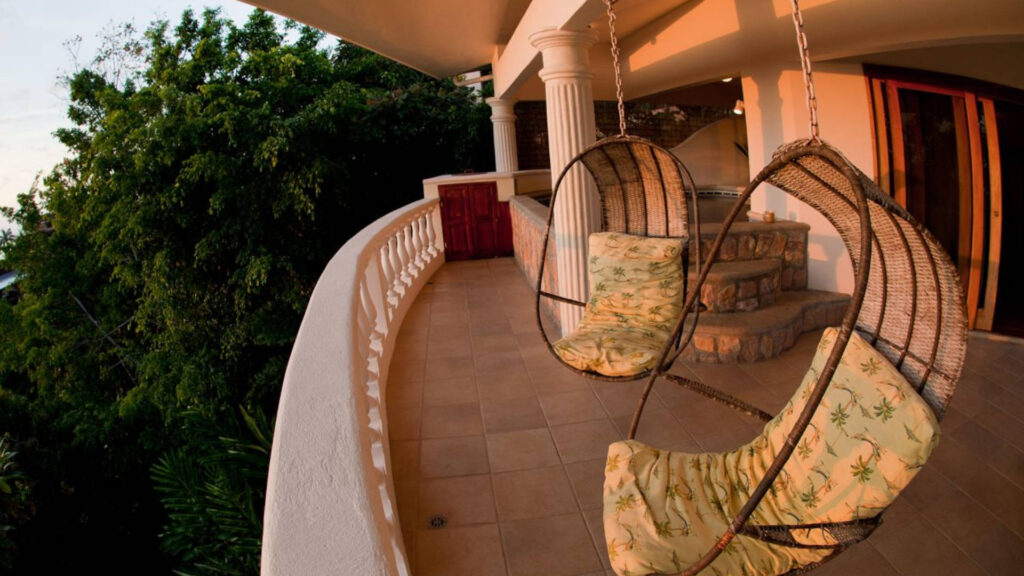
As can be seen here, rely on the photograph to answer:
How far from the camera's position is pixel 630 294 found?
332cm

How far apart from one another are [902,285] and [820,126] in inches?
136

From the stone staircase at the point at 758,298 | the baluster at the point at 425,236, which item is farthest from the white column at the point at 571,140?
the baluster at the point at 425,236

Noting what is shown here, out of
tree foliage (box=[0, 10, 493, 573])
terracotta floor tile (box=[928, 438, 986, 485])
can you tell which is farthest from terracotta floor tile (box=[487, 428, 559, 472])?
tree foliage (box=[0, 10, 493, 573])

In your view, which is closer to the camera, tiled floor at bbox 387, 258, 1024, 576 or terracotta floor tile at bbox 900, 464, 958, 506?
tiled floor at bbox 387, 258, 1024, 576

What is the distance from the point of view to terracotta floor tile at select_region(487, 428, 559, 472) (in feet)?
9.32

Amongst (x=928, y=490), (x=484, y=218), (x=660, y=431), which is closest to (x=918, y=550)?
(x=928, y=490)

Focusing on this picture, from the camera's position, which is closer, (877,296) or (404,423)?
(877,296)

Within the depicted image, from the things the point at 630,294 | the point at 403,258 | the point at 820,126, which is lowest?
the point at 630,294

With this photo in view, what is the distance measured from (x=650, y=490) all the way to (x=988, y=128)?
383 cm

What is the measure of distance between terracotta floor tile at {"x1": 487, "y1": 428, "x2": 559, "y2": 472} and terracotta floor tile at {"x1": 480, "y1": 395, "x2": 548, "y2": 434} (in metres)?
0.07

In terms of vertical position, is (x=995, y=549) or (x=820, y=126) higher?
(x=820, y=126)

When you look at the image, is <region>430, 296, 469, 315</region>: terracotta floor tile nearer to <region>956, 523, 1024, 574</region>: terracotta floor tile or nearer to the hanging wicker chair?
the hanging wicker chair

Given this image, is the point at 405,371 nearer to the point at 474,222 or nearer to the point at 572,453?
the point at 572,453

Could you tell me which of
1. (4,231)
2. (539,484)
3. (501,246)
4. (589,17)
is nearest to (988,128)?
(589,17)
